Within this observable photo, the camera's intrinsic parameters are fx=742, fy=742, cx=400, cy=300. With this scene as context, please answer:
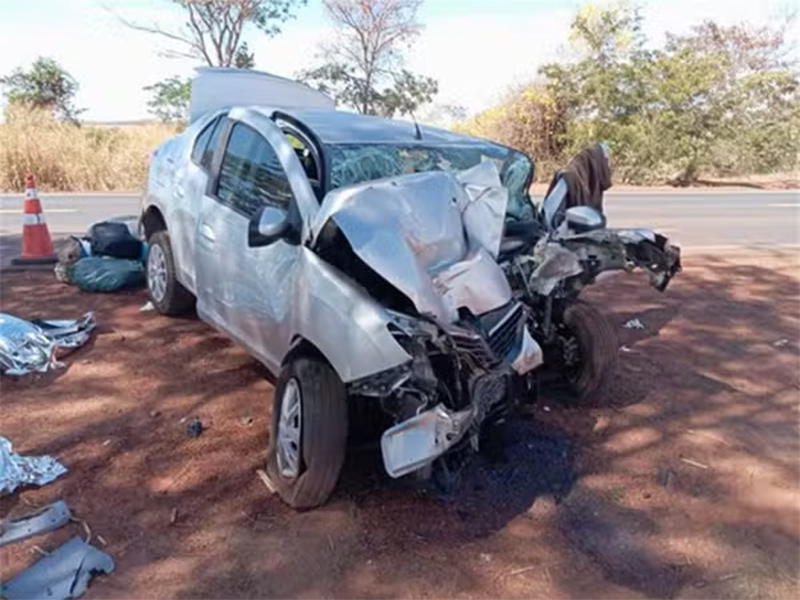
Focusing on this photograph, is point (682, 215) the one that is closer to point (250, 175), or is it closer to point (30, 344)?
point (250, 175)

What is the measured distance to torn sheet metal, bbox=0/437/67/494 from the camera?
3.64 meters

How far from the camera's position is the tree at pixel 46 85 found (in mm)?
29250

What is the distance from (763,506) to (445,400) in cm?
178

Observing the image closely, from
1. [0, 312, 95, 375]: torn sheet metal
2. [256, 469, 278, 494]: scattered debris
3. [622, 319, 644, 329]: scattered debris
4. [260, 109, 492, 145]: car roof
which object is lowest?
[256, 469, 278, 494]: scattered debris

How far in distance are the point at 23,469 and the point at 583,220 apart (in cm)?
362

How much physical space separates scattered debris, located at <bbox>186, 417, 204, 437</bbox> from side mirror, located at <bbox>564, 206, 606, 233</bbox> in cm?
271

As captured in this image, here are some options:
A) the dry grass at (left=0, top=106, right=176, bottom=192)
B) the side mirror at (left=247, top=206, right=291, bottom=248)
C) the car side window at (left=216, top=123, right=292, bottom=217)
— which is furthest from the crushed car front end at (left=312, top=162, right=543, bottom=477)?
the dry grass at (left=0, top=106, right=176, bottom=192)

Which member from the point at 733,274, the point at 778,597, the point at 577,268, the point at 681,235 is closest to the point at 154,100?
the point at 681,235

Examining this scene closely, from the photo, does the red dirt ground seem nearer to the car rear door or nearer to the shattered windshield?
the car rear door

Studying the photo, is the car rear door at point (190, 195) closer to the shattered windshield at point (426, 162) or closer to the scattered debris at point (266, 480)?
the shattered windshield at point (426, 162)

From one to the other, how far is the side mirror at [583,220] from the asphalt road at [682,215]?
584cm

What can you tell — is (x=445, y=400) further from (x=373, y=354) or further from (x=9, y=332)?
(x=9, y=332)

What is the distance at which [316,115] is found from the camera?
198 inches

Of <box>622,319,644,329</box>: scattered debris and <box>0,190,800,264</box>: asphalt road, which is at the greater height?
<box>622,319,644,329</box>: scattered debris
